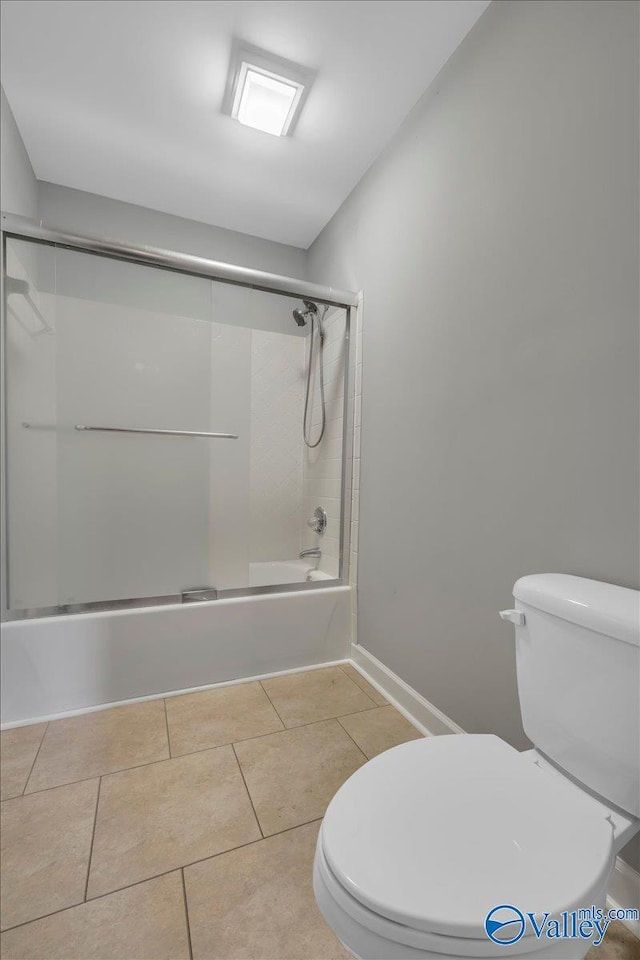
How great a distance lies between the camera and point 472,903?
0.58 metres

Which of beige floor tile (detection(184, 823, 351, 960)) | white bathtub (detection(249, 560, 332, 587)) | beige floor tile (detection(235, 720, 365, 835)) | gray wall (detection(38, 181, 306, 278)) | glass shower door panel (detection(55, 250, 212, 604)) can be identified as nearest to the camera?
beige floor tile (detection(184, 823, 351, 960))

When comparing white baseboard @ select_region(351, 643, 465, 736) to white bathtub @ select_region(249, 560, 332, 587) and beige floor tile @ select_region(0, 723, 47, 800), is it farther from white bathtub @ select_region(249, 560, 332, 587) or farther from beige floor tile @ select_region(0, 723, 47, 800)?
beige floor tile @ select_region(0, 723, 47, 800)

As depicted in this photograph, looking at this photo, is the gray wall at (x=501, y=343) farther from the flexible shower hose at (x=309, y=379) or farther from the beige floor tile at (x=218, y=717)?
the beige floor tile at (x=218, y=717)

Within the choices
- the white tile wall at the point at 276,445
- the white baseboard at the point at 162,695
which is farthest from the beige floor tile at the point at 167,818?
the white tile wall at the point at 276,445

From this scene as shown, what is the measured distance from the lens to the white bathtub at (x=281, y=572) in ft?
6.66

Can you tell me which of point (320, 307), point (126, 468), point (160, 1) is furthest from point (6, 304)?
point (320, 307)

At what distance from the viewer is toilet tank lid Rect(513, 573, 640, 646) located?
78 cm

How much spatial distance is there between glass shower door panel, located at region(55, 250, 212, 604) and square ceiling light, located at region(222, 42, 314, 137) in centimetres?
68

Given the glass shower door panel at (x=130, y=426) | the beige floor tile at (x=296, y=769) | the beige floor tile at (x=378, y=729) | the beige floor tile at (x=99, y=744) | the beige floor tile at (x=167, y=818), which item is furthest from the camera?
the glass shower door panel at (x=130, y=426)

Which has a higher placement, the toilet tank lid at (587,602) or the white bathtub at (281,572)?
the toilet tank lid at (587,602)

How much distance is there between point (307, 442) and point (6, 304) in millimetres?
1352

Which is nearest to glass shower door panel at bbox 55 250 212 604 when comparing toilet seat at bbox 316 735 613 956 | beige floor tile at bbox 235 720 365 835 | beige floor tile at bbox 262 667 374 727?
beige floor tile at bbox 262 667 374 727

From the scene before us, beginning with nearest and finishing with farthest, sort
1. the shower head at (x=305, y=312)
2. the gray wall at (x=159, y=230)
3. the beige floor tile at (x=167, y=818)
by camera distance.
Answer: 1. the beige floor tile at (x=167, y=818)
2. the shower head at (x=305, y=312)
3. the gray wall at (x=159, y=230)

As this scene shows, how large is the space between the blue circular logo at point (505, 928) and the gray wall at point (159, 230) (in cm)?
255
